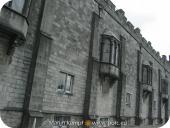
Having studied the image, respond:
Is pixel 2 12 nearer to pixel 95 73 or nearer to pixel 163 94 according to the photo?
pixel 95 73

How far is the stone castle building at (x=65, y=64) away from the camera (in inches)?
356

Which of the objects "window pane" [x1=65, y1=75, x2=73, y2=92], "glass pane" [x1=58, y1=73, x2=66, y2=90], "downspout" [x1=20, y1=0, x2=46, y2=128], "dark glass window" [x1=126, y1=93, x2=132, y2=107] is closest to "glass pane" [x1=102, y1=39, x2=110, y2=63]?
"window pane" [x1=65, y1=75, x2=73, y2=92]

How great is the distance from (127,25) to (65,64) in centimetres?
1108

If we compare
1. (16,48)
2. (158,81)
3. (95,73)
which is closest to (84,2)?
(95,73)

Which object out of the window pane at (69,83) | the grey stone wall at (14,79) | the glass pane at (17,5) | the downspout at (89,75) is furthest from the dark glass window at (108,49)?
the glass pane at (17,5)

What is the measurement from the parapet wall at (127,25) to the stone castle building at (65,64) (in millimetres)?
90

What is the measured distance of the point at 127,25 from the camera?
21078mm

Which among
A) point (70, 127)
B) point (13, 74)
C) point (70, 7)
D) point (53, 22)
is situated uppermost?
point (70, 7)

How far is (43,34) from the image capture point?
10453 millimetres

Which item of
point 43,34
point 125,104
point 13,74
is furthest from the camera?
point 125,104

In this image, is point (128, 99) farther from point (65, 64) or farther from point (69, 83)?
point (65, 64)

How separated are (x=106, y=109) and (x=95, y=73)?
3.56m

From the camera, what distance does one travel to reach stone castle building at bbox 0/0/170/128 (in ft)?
29.7

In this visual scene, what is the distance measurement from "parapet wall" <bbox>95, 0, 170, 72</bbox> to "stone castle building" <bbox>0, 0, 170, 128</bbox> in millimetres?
90
